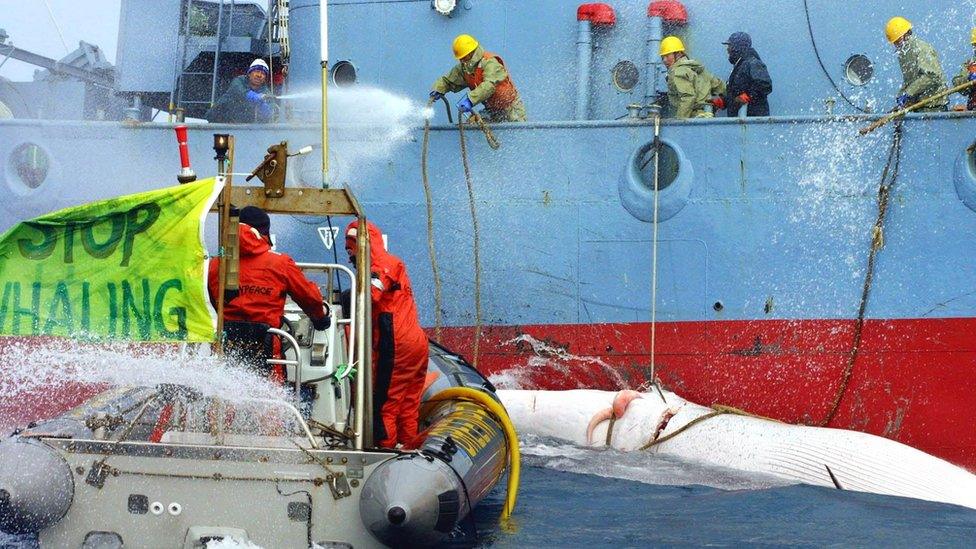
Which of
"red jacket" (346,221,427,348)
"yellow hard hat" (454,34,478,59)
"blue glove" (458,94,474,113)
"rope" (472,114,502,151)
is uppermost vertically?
"yellow hard hat" (454,34,478,59)

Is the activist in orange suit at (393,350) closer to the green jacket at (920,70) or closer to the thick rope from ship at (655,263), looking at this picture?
the thick rope from ship at (655,263)

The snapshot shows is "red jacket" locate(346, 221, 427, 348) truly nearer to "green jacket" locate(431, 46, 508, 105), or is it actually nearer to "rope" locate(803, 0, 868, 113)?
"green jacket" locate(431, 46, 508, 105)

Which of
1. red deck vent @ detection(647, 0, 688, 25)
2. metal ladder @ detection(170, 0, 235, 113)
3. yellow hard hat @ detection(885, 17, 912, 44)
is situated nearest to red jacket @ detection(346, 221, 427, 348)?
red deck vent @ detection(647, 0, 688, 25)

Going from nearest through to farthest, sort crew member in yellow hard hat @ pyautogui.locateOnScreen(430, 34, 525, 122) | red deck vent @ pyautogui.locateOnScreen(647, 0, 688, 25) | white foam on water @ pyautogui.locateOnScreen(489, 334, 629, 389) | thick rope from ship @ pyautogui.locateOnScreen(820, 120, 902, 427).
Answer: thick rope from ship @ pyautogui.locateOnScreen(820, 120, 902, 427), white foam on water @ pyautogui.locateOnScreen(489, 334, 629, 389), crew member in yellow hard hat @ pyautogui.locateOnScreen(430, 34, 525, 122), red deck vent @ pyautogui.locateOnScreen(647, 0, 688, 25)

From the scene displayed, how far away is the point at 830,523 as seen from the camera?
7.73 metres

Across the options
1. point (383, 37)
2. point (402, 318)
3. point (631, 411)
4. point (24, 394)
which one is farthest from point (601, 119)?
point (24, 394)

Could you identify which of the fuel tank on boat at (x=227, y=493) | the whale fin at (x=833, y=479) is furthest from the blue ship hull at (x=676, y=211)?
the fuel tank on boat at (x=227, y=493)

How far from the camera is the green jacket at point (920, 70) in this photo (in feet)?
32.8

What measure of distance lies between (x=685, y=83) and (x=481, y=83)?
1786 millimetres

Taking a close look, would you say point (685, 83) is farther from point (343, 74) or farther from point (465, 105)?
point (343, 74)

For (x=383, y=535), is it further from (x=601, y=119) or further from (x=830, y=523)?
(x=601, y=119)

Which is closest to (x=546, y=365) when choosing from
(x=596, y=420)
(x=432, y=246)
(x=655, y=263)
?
(x=596, y=420)

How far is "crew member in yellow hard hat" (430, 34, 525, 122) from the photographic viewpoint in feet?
35.4

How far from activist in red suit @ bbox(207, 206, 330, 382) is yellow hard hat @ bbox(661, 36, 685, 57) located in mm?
4997
